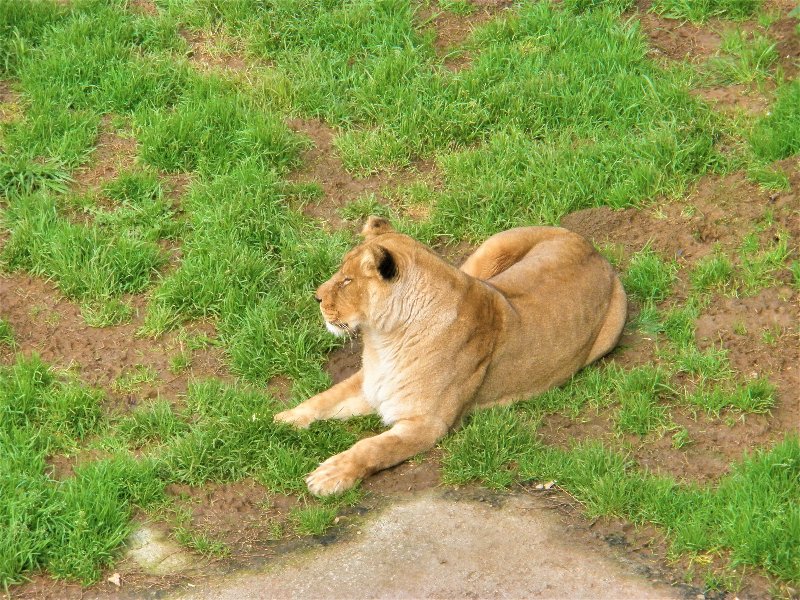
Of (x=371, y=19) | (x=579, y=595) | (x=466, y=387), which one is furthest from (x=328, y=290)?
(x=371, y=19)

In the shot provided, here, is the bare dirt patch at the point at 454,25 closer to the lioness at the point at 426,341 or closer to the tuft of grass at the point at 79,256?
the lioness at the point at 426,341

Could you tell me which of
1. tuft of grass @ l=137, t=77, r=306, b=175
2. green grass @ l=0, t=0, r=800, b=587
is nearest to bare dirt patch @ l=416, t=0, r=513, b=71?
green grass @ l=0, t=0, r=800, b=587

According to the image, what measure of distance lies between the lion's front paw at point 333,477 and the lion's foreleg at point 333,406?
1.45 feet

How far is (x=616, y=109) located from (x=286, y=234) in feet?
8.63

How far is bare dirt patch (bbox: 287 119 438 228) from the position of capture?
830 centimetres

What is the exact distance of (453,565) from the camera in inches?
222

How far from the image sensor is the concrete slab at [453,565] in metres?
5.48

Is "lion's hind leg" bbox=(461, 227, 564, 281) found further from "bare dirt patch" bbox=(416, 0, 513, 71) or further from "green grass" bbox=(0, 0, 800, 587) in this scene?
"bare dirt patch" bbox=(416, 0, 513, 71)

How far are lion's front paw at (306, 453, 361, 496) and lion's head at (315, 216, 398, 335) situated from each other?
740 millimetres

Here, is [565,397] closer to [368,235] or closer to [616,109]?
[368,235]

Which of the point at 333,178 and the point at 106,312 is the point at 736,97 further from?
the point at 106,312

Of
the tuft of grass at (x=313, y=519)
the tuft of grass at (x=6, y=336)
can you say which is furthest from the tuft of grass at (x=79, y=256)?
the tuft of grass at (x=313, y=519)

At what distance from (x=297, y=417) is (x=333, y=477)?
578mm

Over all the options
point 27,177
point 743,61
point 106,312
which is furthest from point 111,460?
point 743,61
